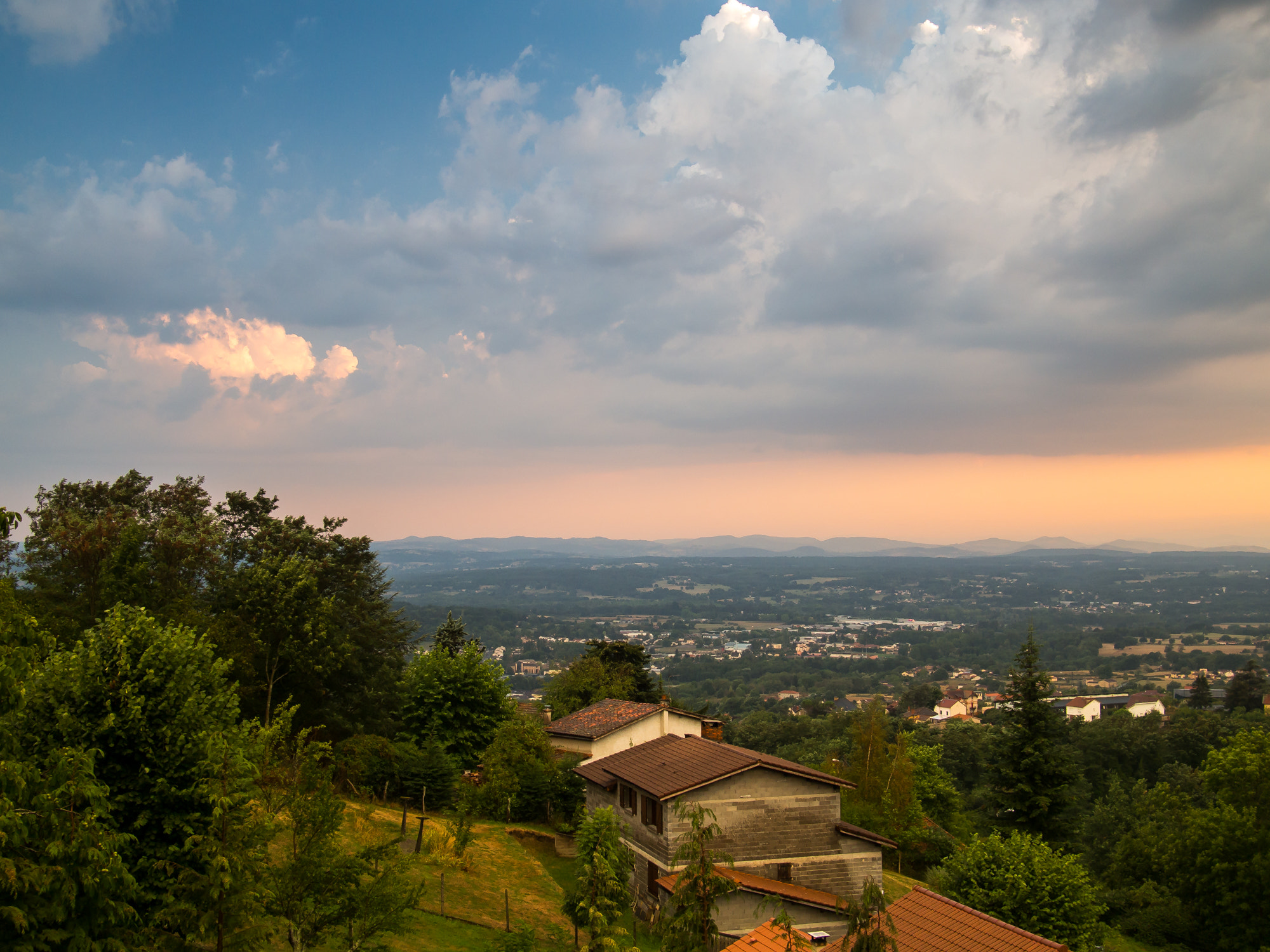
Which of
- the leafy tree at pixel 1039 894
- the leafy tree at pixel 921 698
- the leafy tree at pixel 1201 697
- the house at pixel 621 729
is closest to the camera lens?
the leafy tree at pixel 1039 894

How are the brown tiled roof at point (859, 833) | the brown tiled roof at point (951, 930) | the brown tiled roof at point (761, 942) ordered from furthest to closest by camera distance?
the brown tiled roof at point (859, 833) < the brown tiled roof at point (761, 942) < the brown tiled roof at point (951, 930)

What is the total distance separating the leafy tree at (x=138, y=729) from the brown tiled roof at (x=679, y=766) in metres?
16.3

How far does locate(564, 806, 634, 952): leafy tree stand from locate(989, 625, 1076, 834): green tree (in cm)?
2304

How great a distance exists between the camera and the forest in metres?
12.2

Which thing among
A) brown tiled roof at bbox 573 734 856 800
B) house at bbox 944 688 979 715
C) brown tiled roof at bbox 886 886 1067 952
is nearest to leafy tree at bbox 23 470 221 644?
brown tiled roof at bbox 573 734 856 800

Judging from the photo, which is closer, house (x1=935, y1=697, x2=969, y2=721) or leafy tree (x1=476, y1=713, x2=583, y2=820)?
leafy tree (x1=476, y1=713, x2=583, y2=820)

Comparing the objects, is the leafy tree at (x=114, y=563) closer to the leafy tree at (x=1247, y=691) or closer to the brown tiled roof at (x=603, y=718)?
the brown tiled roof at (x=603, y=718)

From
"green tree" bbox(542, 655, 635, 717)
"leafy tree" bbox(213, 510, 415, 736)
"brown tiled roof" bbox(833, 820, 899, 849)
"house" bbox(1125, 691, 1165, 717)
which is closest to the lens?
"brown tiled roof" bbox(833, 820, 899, 849)

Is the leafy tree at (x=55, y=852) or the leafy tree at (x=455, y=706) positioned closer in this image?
the leafy tree at (x=55, y=852)

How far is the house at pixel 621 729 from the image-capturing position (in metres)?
40.5

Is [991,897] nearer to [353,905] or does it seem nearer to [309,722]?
[353,905]

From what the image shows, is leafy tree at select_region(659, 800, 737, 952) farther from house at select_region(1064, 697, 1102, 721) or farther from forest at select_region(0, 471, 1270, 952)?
house at select_region(1064, 697, 1102, 721)

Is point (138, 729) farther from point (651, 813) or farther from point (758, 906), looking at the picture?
point (651, 813)

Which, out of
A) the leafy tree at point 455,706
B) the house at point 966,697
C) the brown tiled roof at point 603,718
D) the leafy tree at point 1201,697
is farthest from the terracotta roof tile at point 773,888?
the house at point 966,697
